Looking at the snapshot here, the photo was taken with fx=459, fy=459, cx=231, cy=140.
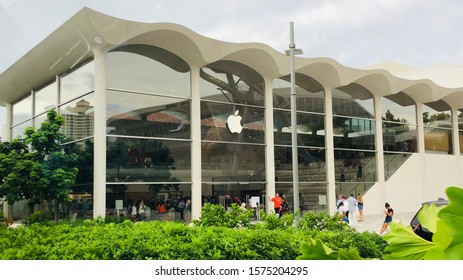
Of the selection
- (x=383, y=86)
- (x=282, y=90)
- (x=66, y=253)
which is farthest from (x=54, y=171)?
(x=383, y=86)

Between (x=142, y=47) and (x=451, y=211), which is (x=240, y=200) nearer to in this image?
(x=142, y=47)

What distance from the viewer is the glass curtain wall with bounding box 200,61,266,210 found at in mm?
12781

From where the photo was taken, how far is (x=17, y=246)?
3035mm

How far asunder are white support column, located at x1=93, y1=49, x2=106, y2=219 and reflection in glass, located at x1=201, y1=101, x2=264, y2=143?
10.2ft

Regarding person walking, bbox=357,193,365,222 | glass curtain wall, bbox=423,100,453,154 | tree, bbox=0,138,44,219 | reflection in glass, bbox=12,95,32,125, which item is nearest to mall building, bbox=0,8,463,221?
person walking, bbox=357,193,365,222

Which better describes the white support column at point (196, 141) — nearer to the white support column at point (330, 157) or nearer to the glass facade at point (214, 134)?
the glass facade at point (214, 134)

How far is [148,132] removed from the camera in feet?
38.3

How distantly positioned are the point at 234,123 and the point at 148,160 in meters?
2.99

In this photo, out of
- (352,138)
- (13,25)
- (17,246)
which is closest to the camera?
(13,25)

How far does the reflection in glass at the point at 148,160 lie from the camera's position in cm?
1091

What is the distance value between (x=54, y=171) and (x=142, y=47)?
5899 millimetres

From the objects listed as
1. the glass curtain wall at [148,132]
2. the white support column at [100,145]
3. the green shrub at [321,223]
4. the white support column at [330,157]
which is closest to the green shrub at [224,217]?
the green shrub at [321,223]
